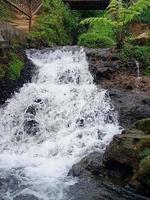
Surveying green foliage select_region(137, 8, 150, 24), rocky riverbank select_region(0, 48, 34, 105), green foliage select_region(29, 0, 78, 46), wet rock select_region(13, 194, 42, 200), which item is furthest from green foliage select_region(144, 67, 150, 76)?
green foliage select_region(137, 8, 150, 24)

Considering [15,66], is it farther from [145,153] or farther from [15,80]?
[145,153]

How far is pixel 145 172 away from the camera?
796cm

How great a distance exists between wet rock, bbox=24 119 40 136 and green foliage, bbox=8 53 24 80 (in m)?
1.66

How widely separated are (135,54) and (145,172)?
19.5 ft

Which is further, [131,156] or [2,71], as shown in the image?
[2,71]

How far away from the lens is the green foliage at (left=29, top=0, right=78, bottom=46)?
15.9m

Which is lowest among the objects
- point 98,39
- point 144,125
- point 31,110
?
point 144,125

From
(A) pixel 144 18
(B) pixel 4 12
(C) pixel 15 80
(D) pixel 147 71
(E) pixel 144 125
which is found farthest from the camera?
(A) pixel 144 18

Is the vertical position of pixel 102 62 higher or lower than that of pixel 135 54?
lower

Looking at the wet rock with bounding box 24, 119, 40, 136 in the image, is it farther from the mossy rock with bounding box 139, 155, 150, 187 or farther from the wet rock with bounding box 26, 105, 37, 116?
the mossy rock with bounding box 139, 155, 150, 187

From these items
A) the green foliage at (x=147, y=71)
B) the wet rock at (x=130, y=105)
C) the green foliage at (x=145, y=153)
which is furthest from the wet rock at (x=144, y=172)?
the green foliage at (x=147, y=71)

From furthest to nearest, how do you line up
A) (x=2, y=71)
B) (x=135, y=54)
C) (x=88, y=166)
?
1. (x=135, y=54)
2. (x=2, y=71)
3. (x=88, y=166)

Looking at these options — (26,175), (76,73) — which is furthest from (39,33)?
(26,175)

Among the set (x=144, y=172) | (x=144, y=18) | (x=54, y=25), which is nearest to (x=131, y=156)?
(x=144, y=172)
